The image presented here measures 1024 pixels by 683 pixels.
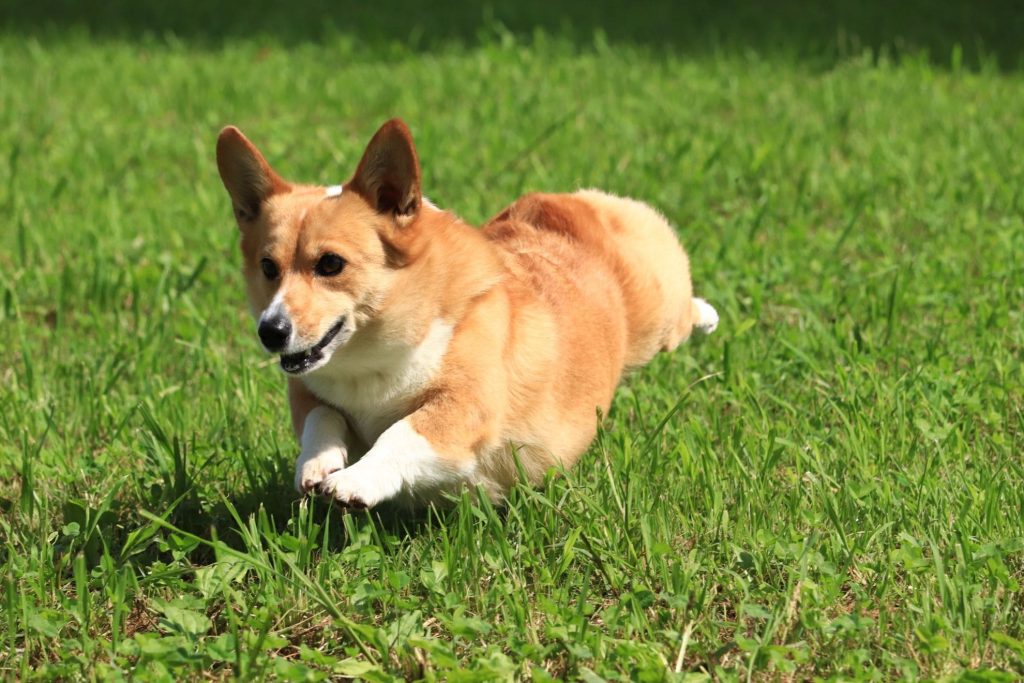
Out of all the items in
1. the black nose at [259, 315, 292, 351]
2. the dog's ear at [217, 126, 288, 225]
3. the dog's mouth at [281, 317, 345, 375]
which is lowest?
the dog's mouth at [281, 317, 345, 375]

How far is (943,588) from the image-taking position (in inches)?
126

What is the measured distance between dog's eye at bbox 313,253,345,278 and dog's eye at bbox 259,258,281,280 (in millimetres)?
115

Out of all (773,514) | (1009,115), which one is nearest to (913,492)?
(773,514)

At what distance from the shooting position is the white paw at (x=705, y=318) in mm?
5113

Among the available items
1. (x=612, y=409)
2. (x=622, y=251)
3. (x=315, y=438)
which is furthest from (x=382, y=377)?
(x=622, y=251)

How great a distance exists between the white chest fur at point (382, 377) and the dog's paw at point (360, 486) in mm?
290

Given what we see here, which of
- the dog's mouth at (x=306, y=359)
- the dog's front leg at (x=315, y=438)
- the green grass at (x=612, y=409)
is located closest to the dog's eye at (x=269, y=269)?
the dog's mouth at (x=306, y=359)

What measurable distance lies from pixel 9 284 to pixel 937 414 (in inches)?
151

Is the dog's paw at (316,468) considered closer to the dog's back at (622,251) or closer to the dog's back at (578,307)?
the dog's back at (578,307)

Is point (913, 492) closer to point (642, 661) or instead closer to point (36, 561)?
point (642, 661)

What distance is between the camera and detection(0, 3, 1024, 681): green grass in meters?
3.24

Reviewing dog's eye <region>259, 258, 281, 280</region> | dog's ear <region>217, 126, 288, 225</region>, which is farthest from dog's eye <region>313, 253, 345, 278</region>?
dog's ear <region>217, 126, 288, 225</region>

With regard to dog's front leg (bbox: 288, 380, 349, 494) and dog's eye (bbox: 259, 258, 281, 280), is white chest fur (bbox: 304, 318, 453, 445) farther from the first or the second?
dog's eye (bbox: 259, 258, 281, 280)

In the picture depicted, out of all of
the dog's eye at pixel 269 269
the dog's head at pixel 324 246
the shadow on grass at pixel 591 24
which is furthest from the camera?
the shadow on grass at pixel 591 24
